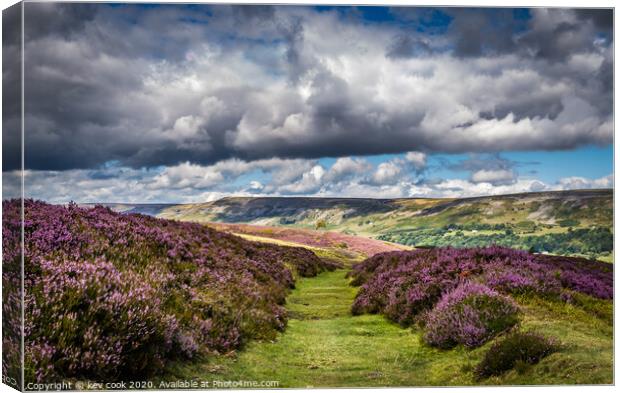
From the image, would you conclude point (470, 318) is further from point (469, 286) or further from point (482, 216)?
point (482, 216)

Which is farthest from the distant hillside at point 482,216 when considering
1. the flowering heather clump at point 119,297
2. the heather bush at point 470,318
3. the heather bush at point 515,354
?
the heather bush at point 515,354

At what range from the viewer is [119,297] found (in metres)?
9.16

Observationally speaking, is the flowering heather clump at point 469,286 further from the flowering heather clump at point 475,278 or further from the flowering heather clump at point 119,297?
the flowering heather clump at point 119,297

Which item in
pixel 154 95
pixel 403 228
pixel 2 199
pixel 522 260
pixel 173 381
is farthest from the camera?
pixel 403 228

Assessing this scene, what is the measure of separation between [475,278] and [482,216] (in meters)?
1.74

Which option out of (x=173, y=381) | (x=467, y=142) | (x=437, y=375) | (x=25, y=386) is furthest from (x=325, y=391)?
(x=467, y=142)

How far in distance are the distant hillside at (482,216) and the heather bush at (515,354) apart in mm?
3706

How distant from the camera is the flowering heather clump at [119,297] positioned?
8.50 metres

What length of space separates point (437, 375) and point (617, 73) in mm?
7611

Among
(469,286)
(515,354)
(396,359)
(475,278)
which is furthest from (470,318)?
(475,278)

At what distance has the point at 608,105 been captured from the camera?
38.4ft

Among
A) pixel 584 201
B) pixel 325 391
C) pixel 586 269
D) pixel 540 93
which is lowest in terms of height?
pixel 325 391

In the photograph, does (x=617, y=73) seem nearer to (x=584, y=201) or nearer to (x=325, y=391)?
(x=584, y=201)

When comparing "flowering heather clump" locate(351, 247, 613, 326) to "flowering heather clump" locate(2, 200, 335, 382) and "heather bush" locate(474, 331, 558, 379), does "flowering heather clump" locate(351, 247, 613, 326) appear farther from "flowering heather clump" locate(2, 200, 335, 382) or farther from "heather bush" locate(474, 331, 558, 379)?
"heather bush" locate(474, 331, 558, 379)
